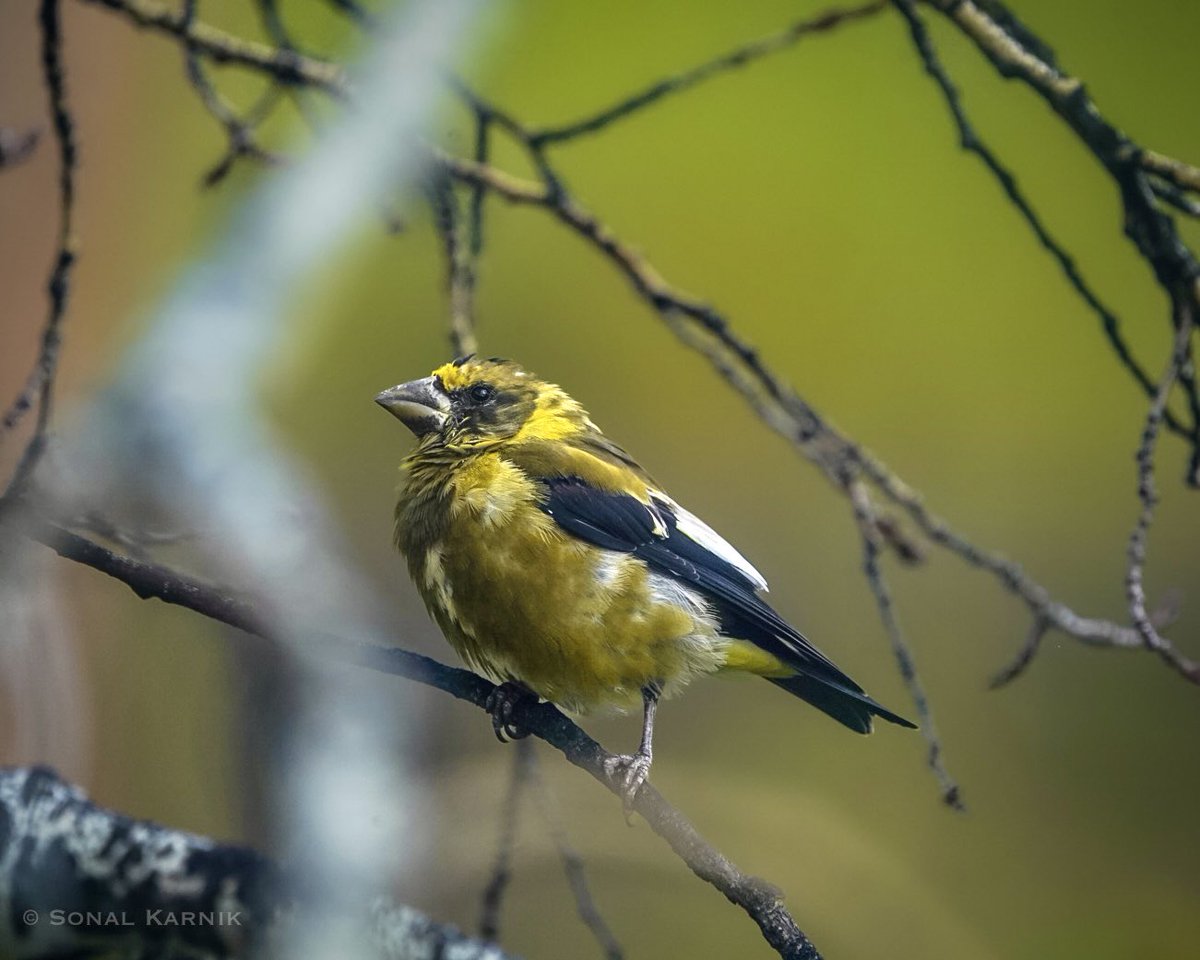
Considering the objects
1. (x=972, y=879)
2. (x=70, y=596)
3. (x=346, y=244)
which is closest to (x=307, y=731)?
(x=70, y=596)

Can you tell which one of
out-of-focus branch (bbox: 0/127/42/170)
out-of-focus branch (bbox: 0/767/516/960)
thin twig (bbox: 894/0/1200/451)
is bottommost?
out-of-focus branch (bbox: 0/767/516/960)

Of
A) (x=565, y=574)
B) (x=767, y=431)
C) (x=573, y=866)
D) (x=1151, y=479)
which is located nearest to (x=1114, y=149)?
(x=1151, y=479)

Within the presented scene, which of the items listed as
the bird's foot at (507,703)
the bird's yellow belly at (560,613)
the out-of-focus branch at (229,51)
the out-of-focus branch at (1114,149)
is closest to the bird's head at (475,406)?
the bird's yellow belly at (560,613)

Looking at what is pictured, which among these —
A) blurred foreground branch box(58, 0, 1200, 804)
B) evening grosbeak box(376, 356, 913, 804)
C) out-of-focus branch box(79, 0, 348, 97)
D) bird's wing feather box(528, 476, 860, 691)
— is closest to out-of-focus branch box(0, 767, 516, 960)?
evening grosbeak box(376, 356, 913, 804)

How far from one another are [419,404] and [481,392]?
6cm

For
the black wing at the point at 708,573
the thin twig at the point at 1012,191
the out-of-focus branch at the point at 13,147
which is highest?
the thin twig at the point at 1012,191

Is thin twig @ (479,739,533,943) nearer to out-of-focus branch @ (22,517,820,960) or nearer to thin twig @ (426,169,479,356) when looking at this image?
out-of-focus branch @ (22,517,820,960)

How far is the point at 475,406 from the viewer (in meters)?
1.15

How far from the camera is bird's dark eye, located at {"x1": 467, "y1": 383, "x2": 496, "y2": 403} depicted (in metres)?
1.15

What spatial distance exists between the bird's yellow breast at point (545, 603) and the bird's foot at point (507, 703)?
0.02m

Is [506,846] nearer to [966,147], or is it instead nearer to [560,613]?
[560,613]

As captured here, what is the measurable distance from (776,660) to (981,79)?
2.70 ft

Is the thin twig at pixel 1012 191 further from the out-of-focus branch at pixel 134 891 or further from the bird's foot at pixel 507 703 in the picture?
the out-of-focus branch at pixel 134 891

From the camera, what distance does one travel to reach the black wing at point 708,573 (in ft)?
3.45
